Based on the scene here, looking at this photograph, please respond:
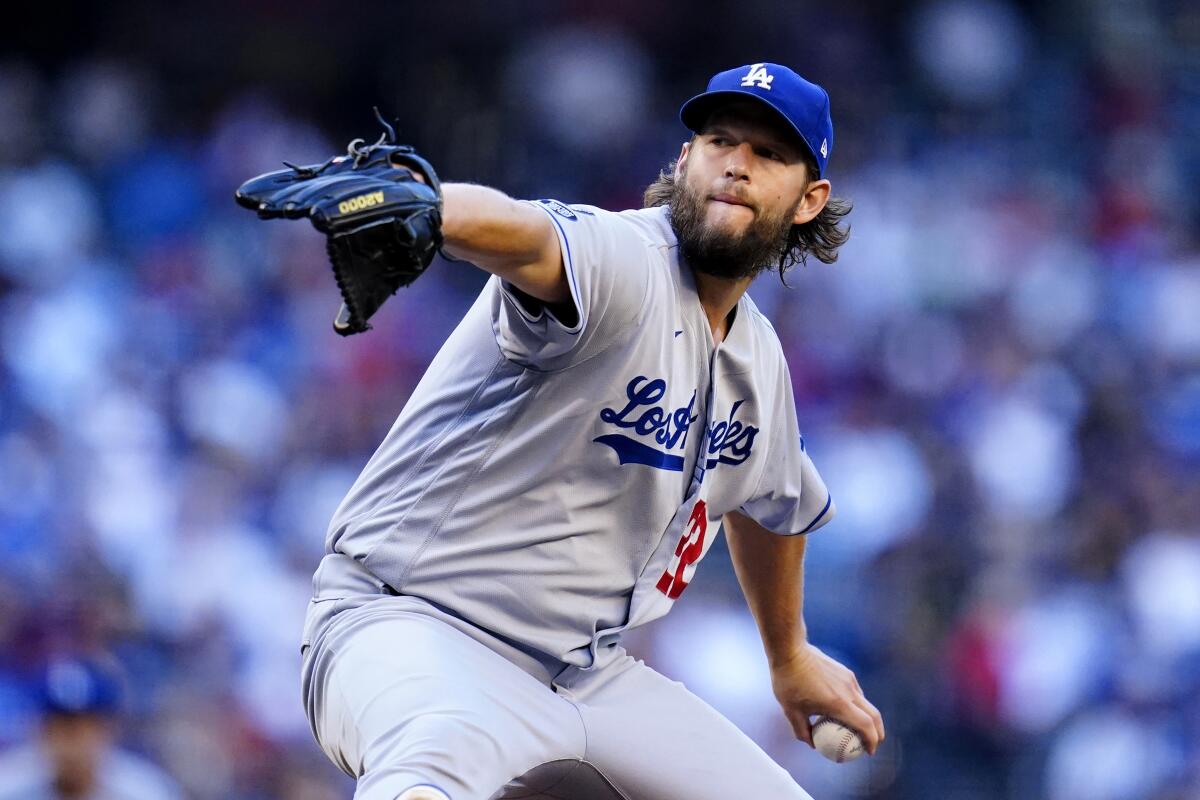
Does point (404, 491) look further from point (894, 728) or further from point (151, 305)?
point (151, 305)

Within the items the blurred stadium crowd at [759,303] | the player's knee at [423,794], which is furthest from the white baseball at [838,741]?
the blurred stadium crowd at [759,303]

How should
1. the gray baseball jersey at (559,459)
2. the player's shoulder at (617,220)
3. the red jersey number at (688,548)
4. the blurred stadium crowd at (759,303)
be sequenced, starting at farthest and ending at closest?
1. the blurred stadium crowd at (759,303)
2. the red jersey number at (688,548)
3. the gray baseball jersey at (559,459)
4. the player's shoulder at (617,220)

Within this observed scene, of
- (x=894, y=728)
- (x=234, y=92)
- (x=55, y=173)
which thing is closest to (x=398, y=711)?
(x=894, y=728)

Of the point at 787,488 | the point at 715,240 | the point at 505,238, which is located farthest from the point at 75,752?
the point at 505,238

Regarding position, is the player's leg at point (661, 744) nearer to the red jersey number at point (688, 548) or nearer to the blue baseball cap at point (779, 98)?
the red jersey number at point (688, 548)

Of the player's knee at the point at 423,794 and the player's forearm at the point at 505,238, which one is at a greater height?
the player's forearm at the point at 505,238

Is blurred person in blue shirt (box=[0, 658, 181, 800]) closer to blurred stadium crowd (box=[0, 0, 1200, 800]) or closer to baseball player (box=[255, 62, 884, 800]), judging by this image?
blurred stadium crowd (box=[0, 0, 1200, 800])
